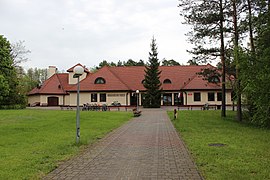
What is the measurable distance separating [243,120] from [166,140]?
1289cm

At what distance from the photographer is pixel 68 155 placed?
9.00 m

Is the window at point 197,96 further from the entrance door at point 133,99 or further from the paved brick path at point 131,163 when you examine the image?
the paved brick path at point 131,163

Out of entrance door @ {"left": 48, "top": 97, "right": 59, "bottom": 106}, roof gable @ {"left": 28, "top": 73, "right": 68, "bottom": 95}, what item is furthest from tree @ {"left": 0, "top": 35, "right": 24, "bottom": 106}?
entrance door @ {"left": 48, "top": 97, "right": 59, "bottom": 106}

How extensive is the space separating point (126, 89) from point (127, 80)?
483 cm

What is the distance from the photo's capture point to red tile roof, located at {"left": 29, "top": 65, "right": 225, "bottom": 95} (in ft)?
151

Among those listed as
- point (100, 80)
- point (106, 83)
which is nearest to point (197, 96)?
point (106, 83)

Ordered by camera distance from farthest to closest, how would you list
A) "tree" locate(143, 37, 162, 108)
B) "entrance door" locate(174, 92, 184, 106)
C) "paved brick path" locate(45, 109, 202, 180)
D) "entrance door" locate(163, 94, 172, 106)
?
1. "entrance door" locate(163, 94, 172, 106)
2. "entrance door" locate(174, 92, 184, 106)
3. "tree" locate(143, 37, 162, 108)
4. "paved brick path" locate(45, 109, 202, 180)

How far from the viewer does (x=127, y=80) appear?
50.4m

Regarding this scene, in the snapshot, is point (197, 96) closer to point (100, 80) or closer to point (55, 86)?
point (100, 80)

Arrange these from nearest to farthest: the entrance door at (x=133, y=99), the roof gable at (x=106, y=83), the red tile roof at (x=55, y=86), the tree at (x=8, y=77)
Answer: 1. the tree at (x=8, y=77)
2. the roof gable at (x=106, y=83)
3. the entrance door at (x=133, y=99)
4. the red tile roof at (x=55, y=86)

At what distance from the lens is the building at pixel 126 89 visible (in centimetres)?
4525

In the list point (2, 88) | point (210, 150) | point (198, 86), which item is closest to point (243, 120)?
point (210, 150)

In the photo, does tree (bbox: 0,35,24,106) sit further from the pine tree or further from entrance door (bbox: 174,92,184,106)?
entrance door (bbox: 174,92,184,106)

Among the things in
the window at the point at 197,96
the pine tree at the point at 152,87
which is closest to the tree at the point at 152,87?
the pine tree at the point at 152,87
